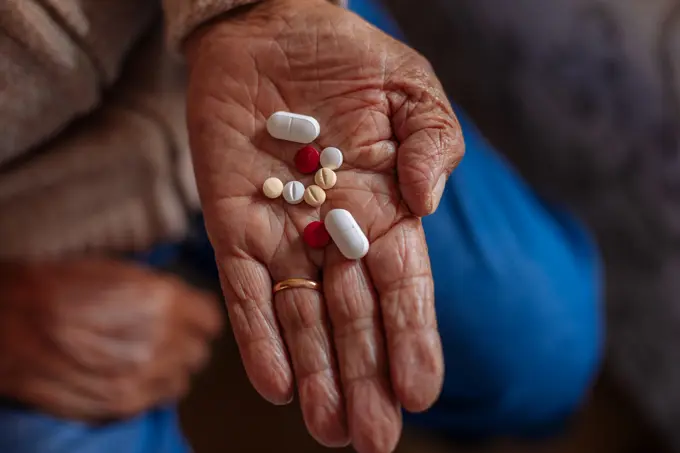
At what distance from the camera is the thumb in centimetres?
43

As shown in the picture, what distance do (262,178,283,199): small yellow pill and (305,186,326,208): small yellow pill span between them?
0.9 inches

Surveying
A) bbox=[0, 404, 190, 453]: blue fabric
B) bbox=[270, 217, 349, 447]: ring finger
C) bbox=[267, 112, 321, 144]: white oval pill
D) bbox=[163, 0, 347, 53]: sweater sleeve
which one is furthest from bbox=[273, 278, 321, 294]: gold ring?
bbox=[0, 404, 190, 453]: blue fabric

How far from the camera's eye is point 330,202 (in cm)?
46

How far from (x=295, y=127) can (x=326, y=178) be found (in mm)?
47

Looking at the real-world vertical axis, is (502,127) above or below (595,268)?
above

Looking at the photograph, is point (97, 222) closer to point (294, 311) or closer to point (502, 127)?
point (294, 311)

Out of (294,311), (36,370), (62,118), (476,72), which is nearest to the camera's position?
(294,311)

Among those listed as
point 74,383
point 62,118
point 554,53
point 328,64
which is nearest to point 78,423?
point 74,383

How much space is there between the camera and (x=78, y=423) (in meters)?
0.70

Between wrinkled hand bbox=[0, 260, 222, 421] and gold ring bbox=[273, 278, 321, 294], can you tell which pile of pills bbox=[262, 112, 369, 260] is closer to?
gold ring bbox=[273, 278, 321, 294]

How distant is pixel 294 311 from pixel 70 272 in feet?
1.36

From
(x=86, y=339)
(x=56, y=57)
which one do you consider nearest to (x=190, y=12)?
(x=56, y=57)

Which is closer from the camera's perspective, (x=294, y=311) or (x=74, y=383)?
(x=294, y=311)

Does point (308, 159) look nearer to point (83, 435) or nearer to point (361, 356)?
point (361, 356)
